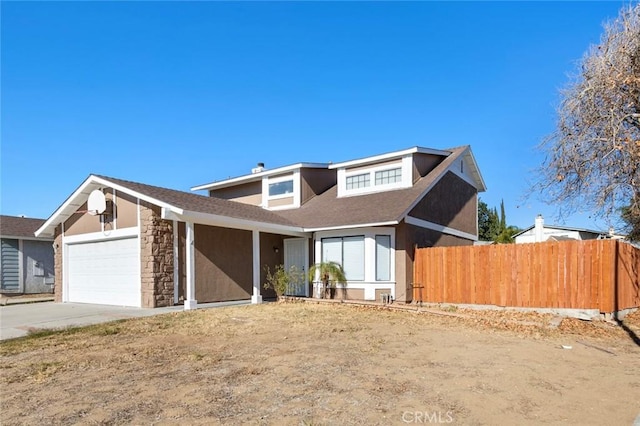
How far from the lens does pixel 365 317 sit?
11.7m

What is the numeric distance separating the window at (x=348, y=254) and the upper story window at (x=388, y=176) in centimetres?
342

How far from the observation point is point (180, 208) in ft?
42.9

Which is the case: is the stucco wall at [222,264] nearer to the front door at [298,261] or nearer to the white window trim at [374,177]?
the front door at [298,261]

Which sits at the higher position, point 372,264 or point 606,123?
point 606,123

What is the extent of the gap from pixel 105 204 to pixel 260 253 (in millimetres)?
5784

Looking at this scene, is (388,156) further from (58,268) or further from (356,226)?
(58,268)

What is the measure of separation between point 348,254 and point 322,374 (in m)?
10.1

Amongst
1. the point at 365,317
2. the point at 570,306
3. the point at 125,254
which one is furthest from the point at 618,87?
the point at 125,254

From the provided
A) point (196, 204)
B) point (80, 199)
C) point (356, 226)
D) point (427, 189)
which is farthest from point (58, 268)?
point (427, 189)

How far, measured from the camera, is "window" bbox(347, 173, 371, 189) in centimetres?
1855

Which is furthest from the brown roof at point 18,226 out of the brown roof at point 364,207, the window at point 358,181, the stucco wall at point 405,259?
the stucco wall at point 405,259

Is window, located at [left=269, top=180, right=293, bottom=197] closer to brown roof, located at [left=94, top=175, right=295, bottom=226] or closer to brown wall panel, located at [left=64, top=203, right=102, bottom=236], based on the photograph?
brown roof, located at [left=94, top=175, right=295, bottom=226]

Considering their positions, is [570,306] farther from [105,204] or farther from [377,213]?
[105,204]

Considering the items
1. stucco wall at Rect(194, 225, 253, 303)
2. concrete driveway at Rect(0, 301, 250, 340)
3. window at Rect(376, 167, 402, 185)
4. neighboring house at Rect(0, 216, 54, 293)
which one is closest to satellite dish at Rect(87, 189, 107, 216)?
concrete driveway at Rect(0, 301, 250, 340)
